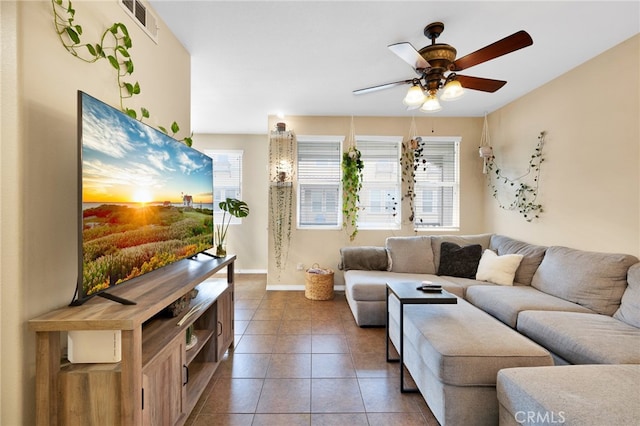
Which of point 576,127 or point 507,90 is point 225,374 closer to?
point 576,127

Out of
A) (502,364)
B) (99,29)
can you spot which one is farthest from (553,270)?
(99,29)

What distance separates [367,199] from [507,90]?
2.28 m

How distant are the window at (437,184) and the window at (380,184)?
14.6 inches

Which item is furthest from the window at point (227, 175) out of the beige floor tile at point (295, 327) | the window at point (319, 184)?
the beige floor tile at point (295, 327)

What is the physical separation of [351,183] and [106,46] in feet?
10.4

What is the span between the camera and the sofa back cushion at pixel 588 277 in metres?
2.17

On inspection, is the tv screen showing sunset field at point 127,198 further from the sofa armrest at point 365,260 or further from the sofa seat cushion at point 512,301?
the sofa seat cushion at point 512,301

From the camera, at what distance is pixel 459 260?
11.3ft

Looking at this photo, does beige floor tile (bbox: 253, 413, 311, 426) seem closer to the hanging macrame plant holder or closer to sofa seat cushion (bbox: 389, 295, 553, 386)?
sofa seat cushion (bbox: 389, 295, 553, 386)

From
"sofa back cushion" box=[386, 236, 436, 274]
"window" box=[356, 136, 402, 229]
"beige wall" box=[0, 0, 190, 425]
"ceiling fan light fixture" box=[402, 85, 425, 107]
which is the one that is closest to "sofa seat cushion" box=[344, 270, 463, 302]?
"sofa back cushion" box=[386, 236, 436, 274]

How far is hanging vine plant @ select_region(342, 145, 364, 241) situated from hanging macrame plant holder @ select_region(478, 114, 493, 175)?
1.77m

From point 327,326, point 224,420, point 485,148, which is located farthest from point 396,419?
point 485,148

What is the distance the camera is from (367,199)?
431cm

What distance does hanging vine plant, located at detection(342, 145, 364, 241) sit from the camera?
409 centimetres
